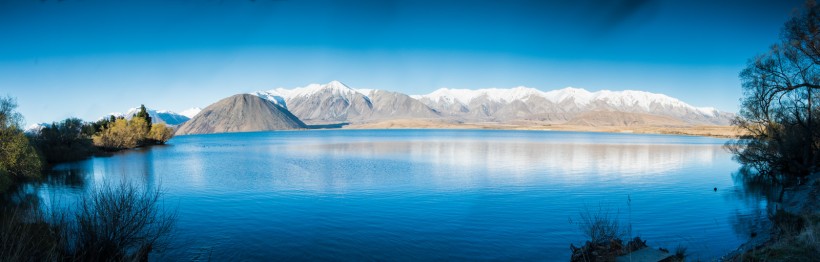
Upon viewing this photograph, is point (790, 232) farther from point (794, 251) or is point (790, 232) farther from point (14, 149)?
point (14, 149)

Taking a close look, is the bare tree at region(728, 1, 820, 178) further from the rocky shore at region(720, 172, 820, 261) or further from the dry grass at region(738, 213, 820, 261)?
the dry grass at region(738, 213, 820, 261)

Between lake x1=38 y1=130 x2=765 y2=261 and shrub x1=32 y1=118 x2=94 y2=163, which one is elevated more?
shrub x1=32 y1=118 x2=94 y2=163

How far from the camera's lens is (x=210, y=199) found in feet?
94.6

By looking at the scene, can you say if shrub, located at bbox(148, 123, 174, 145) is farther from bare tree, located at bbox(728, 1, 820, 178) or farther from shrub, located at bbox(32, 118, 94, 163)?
bare tree, located at bbox(728, 1, 820, 178)

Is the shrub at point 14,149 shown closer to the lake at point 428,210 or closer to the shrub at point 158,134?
the lake at point 428,210

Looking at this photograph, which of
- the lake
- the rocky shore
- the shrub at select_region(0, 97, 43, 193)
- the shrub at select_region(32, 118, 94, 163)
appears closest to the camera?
the rocky shore

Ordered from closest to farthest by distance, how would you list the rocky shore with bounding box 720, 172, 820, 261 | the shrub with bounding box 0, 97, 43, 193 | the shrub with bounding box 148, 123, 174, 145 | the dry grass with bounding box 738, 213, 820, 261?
1. the dry grass with bounding box 738, 213, 820, 261
2. the rocky shore with bounding box 720, 172, 820, 261
3. the shrub with bounding box 0, 97, 43, 193
4. the shrub with bounding box 148, 123, 174, 145

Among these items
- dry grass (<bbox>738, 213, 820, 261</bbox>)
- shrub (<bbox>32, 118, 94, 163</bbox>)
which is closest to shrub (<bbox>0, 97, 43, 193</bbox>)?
shrub (<bbox>32, 118, 94, 163</bbox>)

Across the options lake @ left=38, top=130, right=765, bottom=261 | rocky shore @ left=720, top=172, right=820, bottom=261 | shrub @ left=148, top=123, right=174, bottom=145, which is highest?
shrub @ left=148, top=123, right=174, bottom=145

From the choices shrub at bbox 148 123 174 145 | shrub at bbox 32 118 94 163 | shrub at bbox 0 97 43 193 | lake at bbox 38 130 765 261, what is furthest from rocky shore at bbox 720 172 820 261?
shrub at bbox 148 123 174 145

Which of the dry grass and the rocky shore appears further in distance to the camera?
the rocky shore

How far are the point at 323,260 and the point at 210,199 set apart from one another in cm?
1654

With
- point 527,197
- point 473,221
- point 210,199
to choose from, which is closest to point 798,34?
point 527,197

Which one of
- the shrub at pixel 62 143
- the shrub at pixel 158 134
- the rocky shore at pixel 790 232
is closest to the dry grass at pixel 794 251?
the rocky shore at pixel 790 232
